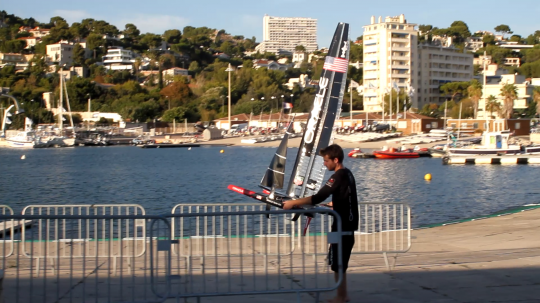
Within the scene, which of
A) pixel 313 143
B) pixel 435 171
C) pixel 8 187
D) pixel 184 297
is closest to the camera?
pixel 184 297

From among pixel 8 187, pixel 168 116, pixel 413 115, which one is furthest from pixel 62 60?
pixel 8 187

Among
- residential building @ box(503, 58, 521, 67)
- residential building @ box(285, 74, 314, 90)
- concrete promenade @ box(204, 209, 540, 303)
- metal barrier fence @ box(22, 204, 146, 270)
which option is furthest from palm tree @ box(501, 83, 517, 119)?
residential building @ box(503, 58, 521, 67)

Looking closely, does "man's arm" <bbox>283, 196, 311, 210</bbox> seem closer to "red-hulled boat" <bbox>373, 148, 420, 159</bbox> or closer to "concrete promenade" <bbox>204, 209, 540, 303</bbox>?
"concrete promenade" <bbox>204, 209, 540, 303</bbox>

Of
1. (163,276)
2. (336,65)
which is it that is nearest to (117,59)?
(336,65)

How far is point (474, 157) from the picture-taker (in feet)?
182

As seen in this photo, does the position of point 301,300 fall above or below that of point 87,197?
above

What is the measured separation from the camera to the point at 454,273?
809 centimetres

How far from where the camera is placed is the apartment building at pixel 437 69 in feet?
451

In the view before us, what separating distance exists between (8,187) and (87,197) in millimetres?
9861

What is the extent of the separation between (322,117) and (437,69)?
13322cm

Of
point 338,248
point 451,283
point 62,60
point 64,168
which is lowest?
point 64,168

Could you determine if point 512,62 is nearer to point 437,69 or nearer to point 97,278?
point 437,69

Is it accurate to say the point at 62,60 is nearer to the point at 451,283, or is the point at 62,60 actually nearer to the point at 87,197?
the point at 87,197

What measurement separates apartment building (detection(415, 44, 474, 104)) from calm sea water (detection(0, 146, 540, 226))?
7593cm
